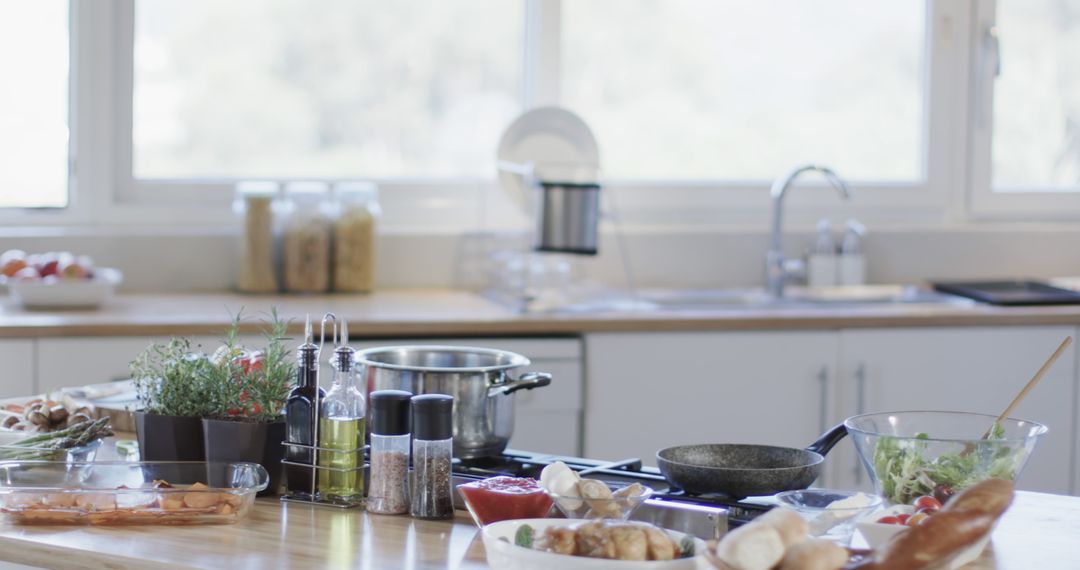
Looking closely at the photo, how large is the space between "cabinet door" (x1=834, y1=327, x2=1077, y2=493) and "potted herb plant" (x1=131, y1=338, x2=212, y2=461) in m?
1.97

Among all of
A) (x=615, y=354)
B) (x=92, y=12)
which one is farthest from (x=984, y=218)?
(x=92, y=12)

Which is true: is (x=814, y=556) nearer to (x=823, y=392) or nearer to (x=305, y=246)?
(x=823, y=392)

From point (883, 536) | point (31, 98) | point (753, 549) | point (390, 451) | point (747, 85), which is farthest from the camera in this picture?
point (747, 85)

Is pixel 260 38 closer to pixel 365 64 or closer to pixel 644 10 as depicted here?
pixel 365 64

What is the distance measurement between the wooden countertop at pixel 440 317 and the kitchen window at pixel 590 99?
48 centimetres

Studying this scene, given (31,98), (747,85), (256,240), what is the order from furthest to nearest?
(747,85) < (31,98) < (256,240)

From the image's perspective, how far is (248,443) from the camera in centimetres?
175

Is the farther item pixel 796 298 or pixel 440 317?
pixel 796 298

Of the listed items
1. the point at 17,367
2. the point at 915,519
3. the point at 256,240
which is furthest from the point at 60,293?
the point at 915,519

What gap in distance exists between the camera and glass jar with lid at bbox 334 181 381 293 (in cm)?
369

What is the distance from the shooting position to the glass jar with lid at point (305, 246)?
3662 millimetres

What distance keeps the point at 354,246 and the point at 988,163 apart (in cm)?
197

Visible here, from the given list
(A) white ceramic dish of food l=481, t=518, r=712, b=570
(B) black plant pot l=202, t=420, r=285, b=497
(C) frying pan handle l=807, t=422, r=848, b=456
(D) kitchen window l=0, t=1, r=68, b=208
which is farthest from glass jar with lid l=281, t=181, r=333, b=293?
(A) white ceramic dish of food l=481, t=518, r=712, b=570

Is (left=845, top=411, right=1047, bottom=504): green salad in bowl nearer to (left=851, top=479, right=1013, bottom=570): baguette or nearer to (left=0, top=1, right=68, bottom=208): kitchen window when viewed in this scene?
(left=851, top=479, right=1013, bottom=570): baguette
